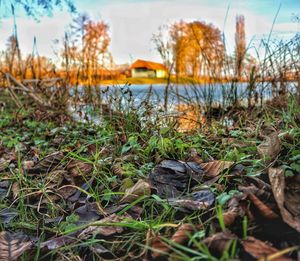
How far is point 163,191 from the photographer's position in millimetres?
1474

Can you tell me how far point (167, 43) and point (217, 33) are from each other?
509mm

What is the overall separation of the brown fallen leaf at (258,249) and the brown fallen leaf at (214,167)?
58 cm

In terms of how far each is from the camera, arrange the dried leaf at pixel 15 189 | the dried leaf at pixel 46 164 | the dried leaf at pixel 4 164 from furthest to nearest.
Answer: the dried leaf at pixel 4 164, the dried leaf at pixel 46 164, the dried leaf at pixel 15 189

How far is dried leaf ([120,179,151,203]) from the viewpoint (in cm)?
145

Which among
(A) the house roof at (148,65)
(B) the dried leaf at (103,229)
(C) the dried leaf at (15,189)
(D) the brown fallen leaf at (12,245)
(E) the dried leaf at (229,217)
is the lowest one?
(D) the brown fallen leaf at (12,245)

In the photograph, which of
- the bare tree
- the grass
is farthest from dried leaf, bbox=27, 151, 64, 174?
the bare tree

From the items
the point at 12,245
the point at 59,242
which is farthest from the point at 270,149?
the point at 12,245

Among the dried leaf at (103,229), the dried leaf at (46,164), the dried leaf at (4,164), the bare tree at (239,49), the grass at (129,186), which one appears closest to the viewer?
the grass at (129,186)

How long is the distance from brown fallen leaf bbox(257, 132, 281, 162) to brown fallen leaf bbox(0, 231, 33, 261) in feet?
2.78

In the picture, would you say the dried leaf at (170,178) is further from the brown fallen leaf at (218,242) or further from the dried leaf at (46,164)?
the dried leaf at (46,164)

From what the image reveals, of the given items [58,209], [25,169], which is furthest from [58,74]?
[58,209]

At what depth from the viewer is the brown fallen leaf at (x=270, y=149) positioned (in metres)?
1.43

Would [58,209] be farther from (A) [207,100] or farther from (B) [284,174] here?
(A) [207,100]

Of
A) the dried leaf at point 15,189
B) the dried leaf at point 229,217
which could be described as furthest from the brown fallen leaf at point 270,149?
the dried leaf at point 15,189
